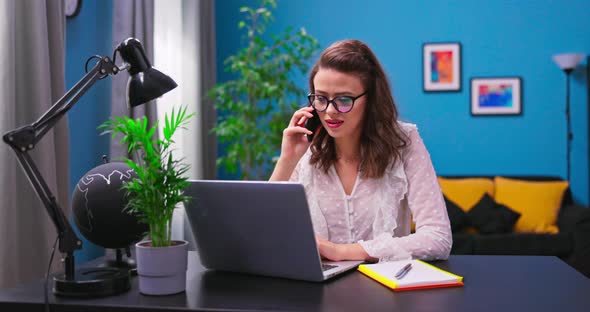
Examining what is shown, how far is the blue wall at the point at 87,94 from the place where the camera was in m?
3.16

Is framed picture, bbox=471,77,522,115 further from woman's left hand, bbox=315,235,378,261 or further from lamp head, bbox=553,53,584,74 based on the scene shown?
woman's left hand, bbox=315,235,378,261

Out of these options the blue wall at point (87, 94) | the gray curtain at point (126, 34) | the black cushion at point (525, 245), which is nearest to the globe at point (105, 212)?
the blue wall at point (87, 94)

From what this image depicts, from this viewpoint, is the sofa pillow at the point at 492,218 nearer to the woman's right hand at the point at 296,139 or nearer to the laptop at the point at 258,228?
the woman's right hand at the point at 296,139

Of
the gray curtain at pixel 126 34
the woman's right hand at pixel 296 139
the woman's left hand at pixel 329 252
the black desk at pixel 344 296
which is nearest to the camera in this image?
the black desk at pixel 344 296

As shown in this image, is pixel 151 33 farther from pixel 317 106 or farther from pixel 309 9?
pixel 317 106

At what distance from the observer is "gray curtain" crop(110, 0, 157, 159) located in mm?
3355

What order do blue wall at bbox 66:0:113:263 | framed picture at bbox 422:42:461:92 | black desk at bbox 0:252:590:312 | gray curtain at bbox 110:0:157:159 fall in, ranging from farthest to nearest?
1. framed picture at bbox 422:42:461:92
2. gray curtain at bbox 110:0:157:159
3. blue wall at bbox 66:0:113:263
4. black desk at bbox 0:252:590:312

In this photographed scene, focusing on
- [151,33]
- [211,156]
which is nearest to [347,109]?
[151,33]

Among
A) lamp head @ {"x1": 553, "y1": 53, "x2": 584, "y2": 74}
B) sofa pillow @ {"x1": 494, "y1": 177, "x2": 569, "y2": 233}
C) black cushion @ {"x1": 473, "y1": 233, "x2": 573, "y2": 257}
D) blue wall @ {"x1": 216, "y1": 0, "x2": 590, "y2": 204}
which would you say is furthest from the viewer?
blue wall @ {"x1": 216, "y1": 0, "x2": 590, "y2": 204}

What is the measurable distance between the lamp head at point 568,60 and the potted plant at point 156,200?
422 centimetres

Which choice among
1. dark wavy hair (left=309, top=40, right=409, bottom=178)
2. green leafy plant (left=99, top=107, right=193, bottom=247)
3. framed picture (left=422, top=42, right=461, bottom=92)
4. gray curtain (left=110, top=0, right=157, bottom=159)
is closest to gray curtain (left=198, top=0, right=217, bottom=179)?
gray curtain (left=110, top=0, right=157, bottom=159)

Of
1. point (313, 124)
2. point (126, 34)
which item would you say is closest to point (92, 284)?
point (313, 124)

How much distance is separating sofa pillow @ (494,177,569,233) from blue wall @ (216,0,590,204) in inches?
16.1

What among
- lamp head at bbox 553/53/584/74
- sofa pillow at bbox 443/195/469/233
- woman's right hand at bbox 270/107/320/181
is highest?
lamp head at bbox 553/53/584/74
